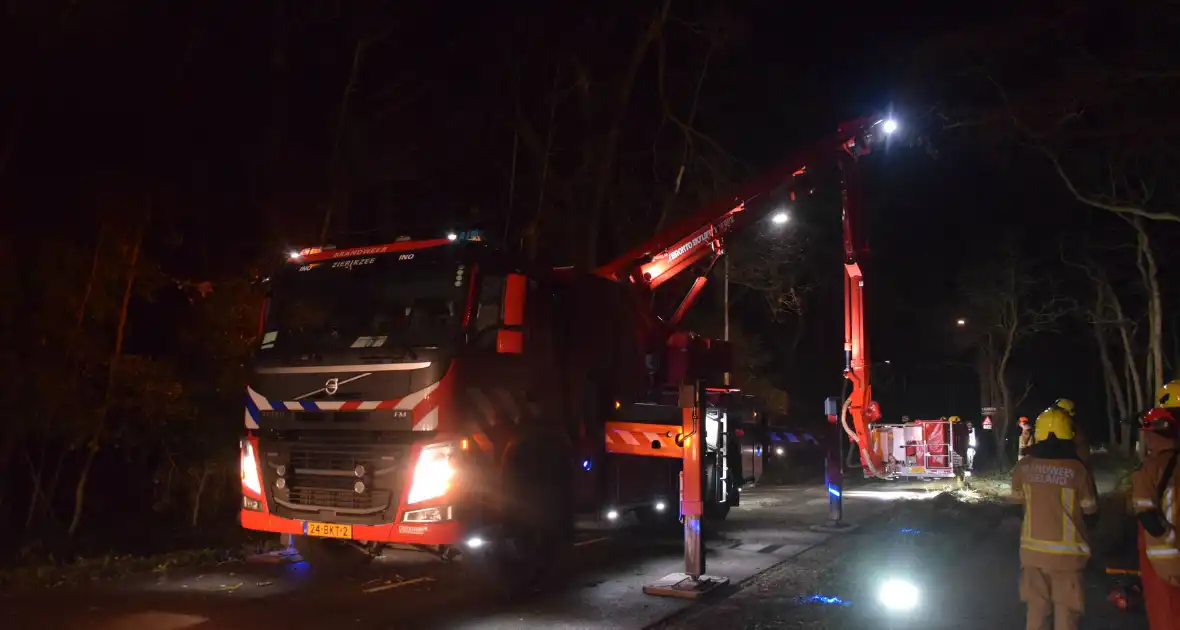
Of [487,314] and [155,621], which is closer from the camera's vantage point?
[155,621]

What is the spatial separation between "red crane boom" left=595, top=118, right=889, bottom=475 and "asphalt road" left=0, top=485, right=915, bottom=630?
2385mm

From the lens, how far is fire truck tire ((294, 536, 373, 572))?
919 centimetres

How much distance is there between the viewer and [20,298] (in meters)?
10.4

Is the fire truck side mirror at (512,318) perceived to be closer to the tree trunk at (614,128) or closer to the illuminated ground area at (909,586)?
the illuminated ground area at (909,586)

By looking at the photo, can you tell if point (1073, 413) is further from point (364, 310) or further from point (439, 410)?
point (364, 310)

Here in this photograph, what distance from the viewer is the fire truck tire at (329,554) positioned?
30.1 feet

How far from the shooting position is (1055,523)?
571 cm

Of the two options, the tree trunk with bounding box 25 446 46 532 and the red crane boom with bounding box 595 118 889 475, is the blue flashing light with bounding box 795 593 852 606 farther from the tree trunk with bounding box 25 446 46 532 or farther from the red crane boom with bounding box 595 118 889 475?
the tree trunk with bounding box 25 446 46 532

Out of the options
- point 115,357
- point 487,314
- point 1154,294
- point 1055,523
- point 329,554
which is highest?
point 1154,294

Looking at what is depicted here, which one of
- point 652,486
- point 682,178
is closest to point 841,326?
point 682,178

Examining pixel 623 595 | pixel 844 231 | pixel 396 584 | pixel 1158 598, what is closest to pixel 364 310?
pixel 396 584

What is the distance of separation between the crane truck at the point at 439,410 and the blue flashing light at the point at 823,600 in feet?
6.15

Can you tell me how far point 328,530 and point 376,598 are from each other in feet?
3.50

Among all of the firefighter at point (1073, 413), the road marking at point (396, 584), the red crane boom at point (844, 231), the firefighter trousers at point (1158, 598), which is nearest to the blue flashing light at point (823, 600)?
the firefighter at point (1073, 413)
